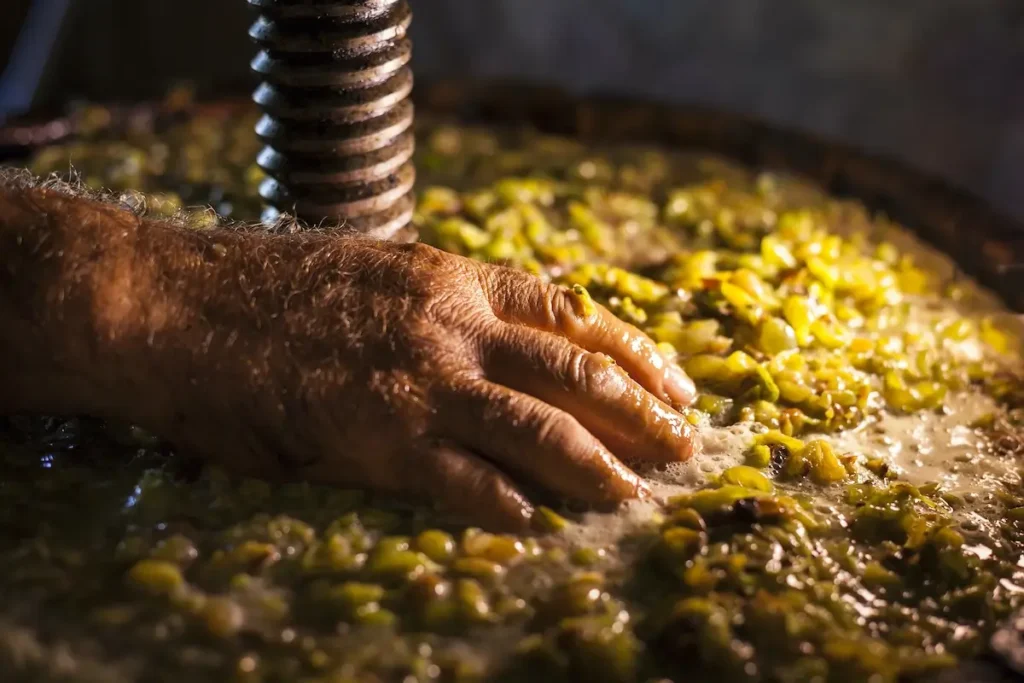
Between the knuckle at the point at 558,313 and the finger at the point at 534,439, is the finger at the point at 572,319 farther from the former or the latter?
the finger at the point at 534,439

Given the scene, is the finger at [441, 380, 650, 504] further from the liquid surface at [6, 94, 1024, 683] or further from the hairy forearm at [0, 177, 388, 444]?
the hairy forearm at [0, 177, 388, 444]

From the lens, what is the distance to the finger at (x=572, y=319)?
5.41ft

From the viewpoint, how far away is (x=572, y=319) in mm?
1648

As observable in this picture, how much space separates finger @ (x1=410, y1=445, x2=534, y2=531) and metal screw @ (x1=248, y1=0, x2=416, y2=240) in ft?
2.07

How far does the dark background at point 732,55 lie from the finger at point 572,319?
7.08ft

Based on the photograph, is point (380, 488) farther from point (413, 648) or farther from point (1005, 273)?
point (1005, 273)

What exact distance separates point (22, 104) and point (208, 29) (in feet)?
3.48

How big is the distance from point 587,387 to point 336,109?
749 millimetres

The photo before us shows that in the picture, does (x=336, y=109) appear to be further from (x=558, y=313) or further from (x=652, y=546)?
(x=652, y=546)

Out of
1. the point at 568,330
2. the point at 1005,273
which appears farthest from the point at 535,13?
the point at 568,330

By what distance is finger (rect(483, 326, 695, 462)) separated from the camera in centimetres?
152

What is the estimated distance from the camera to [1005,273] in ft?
7.18

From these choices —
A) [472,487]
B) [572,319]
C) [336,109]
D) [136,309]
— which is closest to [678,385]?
[572,319]

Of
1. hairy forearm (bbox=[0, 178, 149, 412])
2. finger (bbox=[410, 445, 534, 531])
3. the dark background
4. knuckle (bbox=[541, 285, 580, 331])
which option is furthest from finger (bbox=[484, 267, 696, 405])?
the dark background
